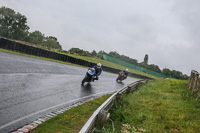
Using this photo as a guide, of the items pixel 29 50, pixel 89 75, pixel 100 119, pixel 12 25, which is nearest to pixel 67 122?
pixel 100 119

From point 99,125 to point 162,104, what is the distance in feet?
15.6

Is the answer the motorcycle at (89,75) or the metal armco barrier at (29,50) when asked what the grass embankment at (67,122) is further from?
the metal armco barrier at (29,50)

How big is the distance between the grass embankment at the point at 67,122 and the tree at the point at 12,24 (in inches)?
2348

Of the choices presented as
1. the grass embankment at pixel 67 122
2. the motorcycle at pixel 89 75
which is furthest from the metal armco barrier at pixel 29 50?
the grass embankment at pixel 67 122

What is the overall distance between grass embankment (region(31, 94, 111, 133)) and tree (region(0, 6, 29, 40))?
59651 millimetres

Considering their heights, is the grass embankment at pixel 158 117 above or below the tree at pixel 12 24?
below

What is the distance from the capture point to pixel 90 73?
47.9 feet

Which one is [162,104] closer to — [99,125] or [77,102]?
[77,102]

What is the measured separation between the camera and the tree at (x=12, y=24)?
6097 cm

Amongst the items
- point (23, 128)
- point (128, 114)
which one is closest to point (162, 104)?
point (128, 114)

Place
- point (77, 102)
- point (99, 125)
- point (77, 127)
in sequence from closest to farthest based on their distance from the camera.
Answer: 1. point (99, 125)
2. point (77, 127)
3. point (77, 102)

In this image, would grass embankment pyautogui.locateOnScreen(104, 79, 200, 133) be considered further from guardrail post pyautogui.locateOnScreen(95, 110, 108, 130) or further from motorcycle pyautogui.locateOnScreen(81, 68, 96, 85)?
motorcycle pyautogui.locateOnScreen(81, 68, 96, 85)

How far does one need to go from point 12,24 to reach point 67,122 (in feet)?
216

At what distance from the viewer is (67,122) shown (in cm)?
659
